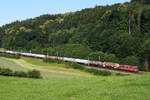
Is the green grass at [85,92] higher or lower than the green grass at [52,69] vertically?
higher

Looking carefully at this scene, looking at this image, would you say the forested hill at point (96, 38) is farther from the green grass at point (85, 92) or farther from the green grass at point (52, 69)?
the green grass at point (52, 69)

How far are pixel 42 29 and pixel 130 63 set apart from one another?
9006cm

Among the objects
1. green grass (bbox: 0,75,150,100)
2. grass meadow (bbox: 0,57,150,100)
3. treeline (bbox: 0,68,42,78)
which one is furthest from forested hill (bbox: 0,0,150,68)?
treeline (bbox: 0,68,42,78)

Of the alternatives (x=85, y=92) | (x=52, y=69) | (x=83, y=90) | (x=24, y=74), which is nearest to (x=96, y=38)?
(x=52, y=69)

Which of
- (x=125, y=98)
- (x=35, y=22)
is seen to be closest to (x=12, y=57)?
(x=35, y=22)

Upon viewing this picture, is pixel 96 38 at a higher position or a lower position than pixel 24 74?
higher

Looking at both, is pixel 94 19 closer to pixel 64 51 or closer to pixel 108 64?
pixel 64 51

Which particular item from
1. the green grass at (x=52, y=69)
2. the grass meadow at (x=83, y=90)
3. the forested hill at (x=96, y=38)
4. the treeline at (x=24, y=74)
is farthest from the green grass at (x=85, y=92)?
the green grass at (x=52, y=69)

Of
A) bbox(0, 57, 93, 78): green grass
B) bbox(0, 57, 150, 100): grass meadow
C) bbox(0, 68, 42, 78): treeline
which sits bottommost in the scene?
bbox(0, 57, 93, 78): green grass

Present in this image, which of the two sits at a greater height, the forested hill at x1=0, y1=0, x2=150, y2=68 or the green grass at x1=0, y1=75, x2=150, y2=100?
the forested hill at x1=0, y1=0, x2=150, y2=68

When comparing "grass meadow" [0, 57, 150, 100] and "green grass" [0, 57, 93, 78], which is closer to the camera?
"grass meadow" [0, 57, 150, 100]

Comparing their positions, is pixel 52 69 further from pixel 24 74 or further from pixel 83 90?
pixel 83 90

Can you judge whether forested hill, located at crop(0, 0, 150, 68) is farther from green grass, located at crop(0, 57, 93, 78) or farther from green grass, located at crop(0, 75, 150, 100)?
green grass, located at crop(0, 57, 93, 78)

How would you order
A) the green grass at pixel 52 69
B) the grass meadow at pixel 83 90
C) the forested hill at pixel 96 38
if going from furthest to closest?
the forested hill at pixel 96 38
the green grass at pixel 52 69
the grass meadow at pixel 83 90
